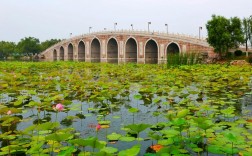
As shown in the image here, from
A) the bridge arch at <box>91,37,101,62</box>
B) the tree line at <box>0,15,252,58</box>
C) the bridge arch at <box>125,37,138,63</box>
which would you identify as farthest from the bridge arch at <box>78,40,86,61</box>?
the tree line at <box>0,15,252,58</box>

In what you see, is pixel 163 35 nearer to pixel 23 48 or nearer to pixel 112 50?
pixel 112 50

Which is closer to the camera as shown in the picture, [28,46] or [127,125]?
[127,125]

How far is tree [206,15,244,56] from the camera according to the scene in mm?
29094

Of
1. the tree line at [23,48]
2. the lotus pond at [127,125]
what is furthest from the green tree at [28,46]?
the lotus pond at [127,125]

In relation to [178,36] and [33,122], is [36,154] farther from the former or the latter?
[178,36]

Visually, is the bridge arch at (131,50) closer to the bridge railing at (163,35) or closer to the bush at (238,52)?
the bridge railing at (163,35)

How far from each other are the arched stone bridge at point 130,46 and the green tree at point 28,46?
1579 centimetres

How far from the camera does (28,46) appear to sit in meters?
84.1

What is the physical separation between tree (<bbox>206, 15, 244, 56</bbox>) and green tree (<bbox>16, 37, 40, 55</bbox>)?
68.2 m

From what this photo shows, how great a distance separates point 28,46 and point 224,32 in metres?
69.9

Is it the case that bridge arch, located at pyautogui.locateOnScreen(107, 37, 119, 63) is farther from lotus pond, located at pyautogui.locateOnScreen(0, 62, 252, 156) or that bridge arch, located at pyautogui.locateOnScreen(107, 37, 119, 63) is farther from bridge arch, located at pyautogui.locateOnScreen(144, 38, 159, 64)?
lotus pond, located at pyautogui.locateOnScreen(0, 62, 252, 156)

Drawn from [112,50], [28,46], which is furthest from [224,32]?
[28,46]

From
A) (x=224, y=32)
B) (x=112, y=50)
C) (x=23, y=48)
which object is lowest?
(x=224, y=32)

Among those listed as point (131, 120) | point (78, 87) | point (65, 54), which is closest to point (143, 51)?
point (65, 54)
